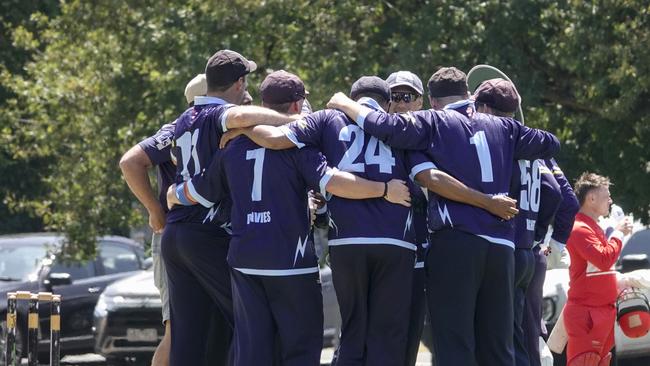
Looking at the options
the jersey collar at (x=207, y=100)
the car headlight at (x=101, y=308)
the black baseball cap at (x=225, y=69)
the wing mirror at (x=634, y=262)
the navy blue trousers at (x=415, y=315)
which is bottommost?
the car headlight at (x=101, y=308)

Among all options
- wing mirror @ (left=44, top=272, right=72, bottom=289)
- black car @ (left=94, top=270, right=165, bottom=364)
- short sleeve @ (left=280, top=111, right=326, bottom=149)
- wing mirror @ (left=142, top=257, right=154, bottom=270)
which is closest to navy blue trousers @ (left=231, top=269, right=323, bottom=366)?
short sleeve @ (left=280, top=111, right=326, bottom=149)

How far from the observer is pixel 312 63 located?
15.1m

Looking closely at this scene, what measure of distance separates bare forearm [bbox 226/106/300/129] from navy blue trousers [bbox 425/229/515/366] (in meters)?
1.10

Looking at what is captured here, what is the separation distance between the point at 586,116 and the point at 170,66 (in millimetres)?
5006

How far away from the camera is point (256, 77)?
15867mm

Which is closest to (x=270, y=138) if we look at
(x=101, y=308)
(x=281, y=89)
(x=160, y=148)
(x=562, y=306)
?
(x=281, y=89)

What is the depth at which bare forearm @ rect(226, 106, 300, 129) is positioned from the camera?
7754 mm

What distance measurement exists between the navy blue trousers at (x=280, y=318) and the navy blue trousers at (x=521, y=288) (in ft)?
4.21

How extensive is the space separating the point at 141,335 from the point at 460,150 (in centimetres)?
818

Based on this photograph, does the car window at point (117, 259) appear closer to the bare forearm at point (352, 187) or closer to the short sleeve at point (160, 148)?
the short sleeve at point (160, 148)

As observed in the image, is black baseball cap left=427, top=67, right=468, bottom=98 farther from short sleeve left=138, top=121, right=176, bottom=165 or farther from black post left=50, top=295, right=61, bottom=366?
black post left=50, top=295, right=61, bottom=366

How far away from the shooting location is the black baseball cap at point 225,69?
8.17m

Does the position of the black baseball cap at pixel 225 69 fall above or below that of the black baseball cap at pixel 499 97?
above

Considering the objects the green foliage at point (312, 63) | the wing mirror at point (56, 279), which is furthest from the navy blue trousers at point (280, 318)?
the wing mirror at point (56, 279)
